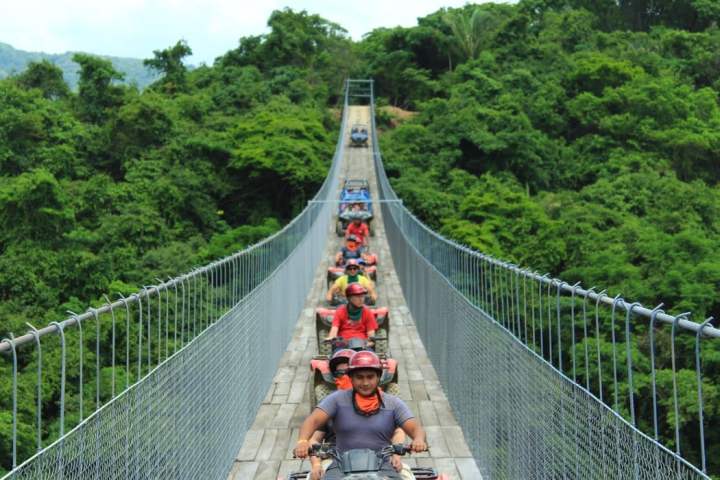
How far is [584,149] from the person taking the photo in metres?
37.7

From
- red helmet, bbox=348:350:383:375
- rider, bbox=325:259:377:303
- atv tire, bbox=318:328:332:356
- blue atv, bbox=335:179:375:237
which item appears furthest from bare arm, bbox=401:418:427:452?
blue atv, bbox=335:179:375:237

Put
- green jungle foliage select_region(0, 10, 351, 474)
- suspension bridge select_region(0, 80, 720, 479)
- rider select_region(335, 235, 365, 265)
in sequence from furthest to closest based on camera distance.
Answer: green jungle foliage select_region(0, 10, 351, 474)
rider select_region(335, 235, 365, 265)
suspension bridge select_region(0, 80, 720, 479)

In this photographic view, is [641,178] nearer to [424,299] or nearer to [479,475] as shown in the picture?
[424,299]

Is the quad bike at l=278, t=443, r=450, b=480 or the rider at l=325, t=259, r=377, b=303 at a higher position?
the quad bike at l=278, t=443, r=450, b=480

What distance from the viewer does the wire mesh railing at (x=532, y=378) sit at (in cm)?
298

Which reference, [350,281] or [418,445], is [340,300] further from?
[418,445]

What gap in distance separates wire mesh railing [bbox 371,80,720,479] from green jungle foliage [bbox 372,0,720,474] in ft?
6.43

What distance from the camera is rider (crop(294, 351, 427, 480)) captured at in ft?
15.0

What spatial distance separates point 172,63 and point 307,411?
43.4 meters

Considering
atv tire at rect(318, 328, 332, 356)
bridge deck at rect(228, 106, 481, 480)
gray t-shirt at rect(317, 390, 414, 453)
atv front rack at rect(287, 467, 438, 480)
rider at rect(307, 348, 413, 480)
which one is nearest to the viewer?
rider at rect(307, 348, 413, 480)

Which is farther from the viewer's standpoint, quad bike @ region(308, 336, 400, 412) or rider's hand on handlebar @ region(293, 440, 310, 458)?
quad bike @ region(308, 336, 400, 412)

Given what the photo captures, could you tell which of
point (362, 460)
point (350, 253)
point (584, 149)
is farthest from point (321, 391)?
point (584, 149)

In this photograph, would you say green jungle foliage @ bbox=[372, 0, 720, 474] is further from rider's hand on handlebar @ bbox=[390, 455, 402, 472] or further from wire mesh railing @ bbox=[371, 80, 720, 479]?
rider's hand on handlebar @ bbox=[390, 455, 402, 472]

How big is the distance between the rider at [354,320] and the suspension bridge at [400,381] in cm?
79
